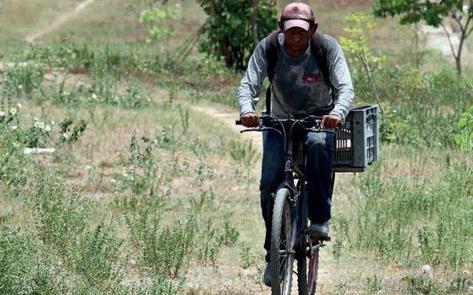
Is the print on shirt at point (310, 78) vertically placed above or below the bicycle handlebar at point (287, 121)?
above

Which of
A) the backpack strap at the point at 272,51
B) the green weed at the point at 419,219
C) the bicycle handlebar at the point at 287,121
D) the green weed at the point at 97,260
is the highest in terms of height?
the backpack strap at the point at 272,51

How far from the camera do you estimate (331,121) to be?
672 centimetres

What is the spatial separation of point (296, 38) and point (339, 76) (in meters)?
0.35

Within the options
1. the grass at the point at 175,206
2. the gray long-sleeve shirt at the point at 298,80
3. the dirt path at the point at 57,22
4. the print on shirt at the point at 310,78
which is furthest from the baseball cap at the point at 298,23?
the dirt path at the point at 57,22

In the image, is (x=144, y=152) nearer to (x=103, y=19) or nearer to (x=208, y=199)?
(x=208, y=199)

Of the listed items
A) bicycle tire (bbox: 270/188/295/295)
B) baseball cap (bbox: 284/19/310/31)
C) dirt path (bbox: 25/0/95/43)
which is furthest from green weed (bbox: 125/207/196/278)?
dirt path (bbox: 25/0/95/43)

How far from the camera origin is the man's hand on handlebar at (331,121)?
6711 mm

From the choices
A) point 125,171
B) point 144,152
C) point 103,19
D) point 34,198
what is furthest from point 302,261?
point 103,19

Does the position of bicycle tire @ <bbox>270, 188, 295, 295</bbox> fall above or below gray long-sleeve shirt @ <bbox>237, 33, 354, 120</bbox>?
below

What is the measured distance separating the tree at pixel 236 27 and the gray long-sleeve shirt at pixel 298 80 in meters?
18.5

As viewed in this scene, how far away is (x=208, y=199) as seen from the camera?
441 inches

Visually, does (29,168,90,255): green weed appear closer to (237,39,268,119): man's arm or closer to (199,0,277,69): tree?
(237,39,268,119): man's arm

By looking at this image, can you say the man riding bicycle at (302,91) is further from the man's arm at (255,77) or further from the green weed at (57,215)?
the green weed at (57,215)

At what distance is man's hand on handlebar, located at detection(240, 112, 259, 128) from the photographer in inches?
270
